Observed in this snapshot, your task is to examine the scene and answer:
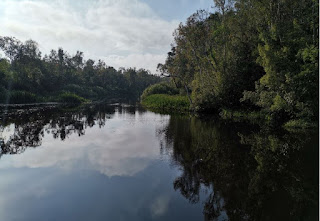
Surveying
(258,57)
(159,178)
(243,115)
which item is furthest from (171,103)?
(159,178)

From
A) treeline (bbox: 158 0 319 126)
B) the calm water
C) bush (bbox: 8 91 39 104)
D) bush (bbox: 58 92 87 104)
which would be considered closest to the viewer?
the calm water

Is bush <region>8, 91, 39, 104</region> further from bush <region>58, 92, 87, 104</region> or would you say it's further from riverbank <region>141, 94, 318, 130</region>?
riverbank <region>141, 94, 318, 130</region>

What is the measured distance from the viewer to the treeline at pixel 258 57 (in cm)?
2011

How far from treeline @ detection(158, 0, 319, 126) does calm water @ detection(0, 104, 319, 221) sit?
5.39m

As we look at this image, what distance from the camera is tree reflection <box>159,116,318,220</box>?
7355 mm

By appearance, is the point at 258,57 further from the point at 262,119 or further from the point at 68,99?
the point at 68,99

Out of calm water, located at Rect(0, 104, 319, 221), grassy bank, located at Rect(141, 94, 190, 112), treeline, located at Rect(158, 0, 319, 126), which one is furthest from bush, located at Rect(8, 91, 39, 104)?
calm water, located at Rect(0, 104, 319, 221)

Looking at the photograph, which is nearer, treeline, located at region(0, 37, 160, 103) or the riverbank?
the riverbank

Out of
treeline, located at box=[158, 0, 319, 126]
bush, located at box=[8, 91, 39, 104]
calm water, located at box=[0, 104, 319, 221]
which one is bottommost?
calm water, located at box=[0, 104, 319, 221]

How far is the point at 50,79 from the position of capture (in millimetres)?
A: 66750

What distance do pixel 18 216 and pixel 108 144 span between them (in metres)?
9.03

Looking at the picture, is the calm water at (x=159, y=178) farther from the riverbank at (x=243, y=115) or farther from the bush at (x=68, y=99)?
the bush at (x=68, y=99)

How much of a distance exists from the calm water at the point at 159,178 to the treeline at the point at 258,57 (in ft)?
17.7

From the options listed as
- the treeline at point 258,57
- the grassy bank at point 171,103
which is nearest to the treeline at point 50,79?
the grassy bank at point 171,103
